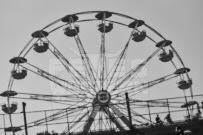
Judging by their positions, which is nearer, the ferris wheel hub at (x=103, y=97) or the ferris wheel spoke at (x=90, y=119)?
the ferris wheel spoke at (x=90, y=119)

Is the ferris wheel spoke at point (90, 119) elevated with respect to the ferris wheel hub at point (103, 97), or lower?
lower

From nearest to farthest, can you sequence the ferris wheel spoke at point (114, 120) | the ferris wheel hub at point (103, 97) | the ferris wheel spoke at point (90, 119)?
the ferris wheel spoke at point (90, 119)
the ferris wheel spoke at point (114, 120)
the ferris wheel hub at point (103, 97)

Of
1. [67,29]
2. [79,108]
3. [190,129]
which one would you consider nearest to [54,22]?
[67,29]

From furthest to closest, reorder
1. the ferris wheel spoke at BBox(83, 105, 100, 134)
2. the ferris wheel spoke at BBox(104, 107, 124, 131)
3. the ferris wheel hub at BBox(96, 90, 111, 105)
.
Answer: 1. the ferris wheel hub at BBox(96, 90, 111, 105)
2. the ferris wheel spoke at BBox(104, 107, 124, 131)
3. the ferris wheel spoke at BBox(83, 105, 100, 134)

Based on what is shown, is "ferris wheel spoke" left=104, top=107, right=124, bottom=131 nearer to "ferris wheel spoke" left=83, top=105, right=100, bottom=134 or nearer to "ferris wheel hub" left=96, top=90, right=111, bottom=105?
"ferris wheel hub" left=96, top=90, right=111, bottom=105

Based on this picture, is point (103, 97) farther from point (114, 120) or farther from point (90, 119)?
point (90, 119)

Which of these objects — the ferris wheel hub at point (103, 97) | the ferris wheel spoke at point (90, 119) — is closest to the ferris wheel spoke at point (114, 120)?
the ferris wheel hub at point (103, 97)

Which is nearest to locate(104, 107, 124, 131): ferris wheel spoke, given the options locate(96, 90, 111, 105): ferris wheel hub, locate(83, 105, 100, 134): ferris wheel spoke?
locate(96, 90, 111, 105): ferris wheel hub

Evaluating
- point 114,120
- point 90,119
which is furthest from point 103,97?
point 90,119

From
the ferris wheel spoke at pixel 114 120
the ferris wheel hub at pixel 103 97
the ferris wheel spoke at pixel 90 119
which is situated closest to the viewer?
the ferris wheel spoke at pixel 90 119

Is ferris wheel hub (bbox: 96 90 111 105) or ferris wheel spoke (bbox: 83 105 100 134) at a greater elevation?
ferris wheel hub (bbox: 96 90 111 105)

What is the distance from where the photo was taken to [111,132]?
1655 cm

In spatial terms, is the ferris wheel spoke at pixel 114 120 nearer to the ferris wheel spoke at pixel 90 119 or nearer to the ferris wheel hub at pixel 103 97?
the ferris wheel hub at pixel 103 97

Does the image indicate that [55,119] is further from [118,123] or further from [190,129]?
[190,129]
